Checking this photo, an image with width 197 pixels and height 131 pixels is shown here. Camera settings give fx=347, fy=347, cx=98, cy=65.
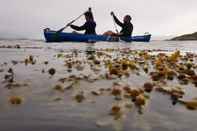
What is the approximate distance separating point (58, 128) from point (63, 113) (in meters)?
1.00

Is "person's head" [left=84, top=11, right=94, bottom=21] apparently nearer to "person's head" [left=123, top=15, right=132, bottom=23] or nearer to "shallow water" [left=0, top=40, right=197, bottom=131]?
"person's head" [left=123, top=15, right=132, bottom=23]

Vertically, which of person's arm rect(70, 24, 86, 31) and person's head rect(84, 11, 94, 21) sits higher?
person's head rect(84, 11, 94, 21)

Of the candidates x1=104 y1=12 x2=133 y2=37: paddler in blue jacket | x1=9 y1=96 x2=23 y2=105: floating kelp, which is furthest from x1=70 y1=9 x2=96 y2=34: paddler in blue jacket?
x1=9 y1=96 x2=23 y2=105: floating kelp

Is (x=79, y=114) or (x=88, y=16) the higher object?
(x=88, y=16)

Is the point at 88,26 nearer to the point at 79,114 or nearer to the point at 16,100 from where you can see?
the point at 16,100

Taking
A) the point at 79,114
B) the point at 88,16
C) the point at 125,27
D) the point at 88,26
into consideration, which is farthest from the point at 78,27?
the point at 79,114

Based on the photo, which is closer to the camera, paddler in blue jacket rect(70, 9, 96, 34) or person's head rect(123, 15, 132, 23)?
paddler in blue jacket rect(70, 9, 96, 34)

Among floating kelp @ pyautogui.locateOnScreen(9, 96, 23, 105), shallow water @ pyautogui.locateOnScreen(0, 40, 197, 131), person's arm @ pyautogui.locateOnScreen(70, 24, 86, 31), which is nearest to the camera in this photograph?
shallow water @ pyautogui.locateOnScreen(0, 40, 197, 131)

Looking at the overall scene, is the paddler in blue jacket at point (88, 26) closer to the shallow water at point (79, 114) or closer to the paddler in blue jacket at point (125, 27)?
the paddler in blue jacket at point (125, 27)

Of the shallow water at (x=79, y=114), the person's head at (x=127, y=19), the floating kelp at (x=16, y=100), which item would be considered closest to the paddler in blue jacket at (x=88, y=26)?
the person's head at (x=127, y=19)

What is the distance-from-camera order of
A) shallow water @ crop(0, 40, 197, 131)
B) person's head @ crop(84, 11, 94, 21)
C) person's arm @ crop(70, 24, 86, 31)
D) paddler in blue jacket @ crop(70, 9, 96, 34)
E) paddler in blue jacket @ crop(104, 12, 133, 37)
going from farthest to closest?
1. paddler in blue jacket @ crop(104, 12, 133, 37)
2. person's arm @ crop(70, 24, 86, 31)
3. paddler in blue jacket @ crop(70, 9, 96, 34)
4. person's head @ crop(84, 11, 94, 21)
5. shallow water @ crop(0, 40, 197, 131)

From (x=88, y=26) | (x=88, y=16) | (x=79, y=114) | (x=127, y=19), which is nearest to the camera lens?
(x=79, y=114)

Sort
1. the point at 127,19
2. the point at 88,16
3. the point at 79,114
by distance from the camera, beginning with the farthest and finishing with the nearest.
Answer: the point at 127,19 → the point at 88,16 → the point at 79,114

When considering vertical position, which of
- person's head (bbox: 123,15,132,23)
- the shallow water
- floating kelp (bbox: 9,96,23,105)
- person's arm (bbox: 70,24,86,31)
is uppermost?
person's head (bbox: 123,15,132,23)
